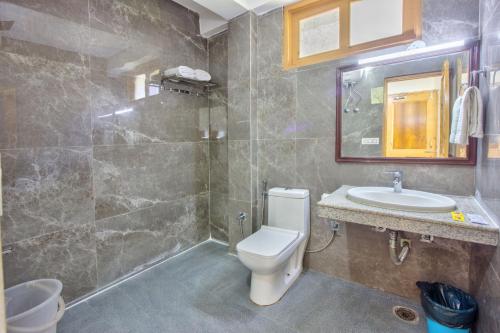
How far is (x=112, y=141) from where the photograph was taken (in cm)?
205

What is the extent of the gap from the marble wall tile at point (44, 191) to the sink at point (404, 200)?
76.5 inches

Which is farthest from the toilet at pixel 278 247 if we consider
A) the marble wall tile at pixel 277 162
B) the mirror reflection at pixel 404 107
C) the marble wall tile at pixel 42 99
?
the marble wall tile at pixel 42 99

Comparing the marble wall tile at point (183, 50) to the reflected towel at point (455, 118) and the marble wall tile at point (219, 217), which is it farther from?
the reflected towel at point (455, 118)

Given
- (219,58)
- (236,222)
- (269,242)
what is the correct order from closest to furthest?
(269,242) < (236,222) < (219,58)

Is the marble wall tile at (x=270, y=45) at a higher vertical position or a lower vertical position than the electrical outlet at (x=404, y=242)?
higher

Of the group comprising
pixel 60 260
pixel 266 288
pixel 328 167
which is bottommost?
pixel 266 288

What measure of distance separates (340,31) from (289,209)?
1.55 metres

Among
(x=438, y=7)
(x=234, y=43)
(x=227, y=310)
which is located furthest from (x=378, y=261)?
(x=234, y=43)

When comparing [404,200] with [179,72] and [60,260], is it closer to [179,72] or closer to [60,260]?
[179,72]

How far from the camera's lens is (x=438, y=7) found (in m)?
1.67

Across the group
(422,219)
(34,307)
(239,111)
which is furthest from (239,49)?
(34,307)

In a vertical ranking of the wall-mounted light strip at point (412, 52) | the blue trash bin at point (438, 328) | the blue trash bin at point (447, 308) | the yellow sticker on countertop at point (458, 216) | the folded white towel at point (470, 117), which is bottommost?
the blue trash bin at point (438, 328)

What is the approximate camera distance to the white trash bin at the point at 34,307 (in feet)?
4.35

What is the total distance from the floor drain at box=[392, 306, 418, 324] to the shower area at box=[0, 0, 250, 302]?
1.34 meters
